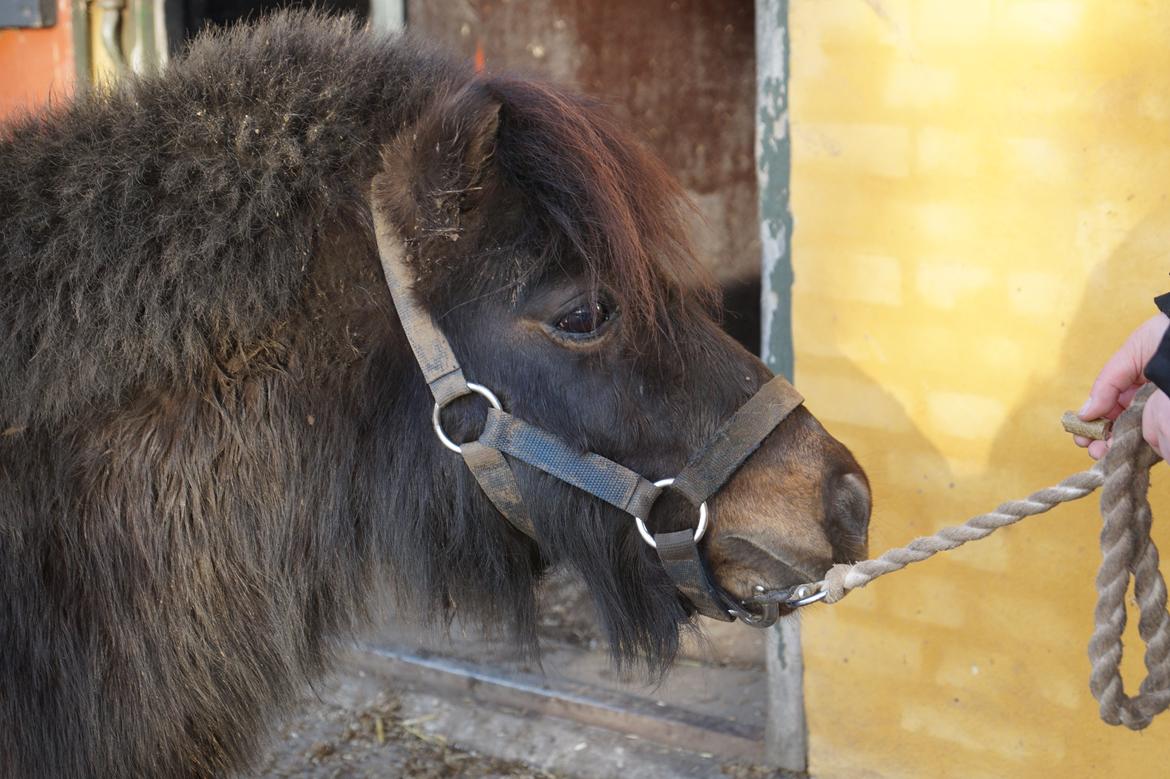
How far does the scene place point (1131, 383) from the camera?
176 cm

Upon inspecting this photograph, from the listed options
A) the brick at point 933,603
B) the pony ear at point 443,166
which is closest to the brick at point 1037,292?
the brick at point 933,603

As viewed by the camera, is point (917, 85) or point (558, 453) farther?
point (917, 85)

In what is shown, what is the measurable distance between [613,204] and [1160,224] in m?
1.49

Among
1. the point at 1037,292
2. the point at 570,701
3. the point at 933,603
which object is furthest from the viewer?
the point at 570,701

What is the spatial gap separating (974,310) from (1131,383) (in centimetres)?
126

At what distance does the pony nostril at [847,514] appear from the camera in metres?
2.02

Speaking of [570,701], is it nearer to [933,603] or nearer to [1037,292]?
[933,603]

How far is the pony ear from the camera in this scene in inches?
73.4

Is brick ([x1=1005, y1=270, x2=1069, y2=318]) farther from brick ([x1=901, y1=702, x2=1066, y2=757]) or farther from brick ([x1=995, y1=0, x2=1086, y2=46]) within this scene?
brick ([x1=901, y1=702, x2=1066, y2=757])

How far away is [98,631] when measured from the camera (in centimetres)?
193

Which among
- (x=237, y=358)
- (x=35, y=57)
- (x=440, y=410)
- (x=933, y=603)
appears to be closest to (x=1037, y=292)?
(x=933, y=603)

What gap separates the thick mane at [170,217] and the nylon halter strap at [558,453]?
0.16 metres

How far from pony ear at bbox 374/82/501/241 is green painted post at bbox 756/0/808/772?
1.47 m

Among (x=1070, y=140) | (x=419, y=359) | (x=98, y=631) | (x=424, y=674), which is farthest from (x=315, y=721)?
(x=1070, y=140)
